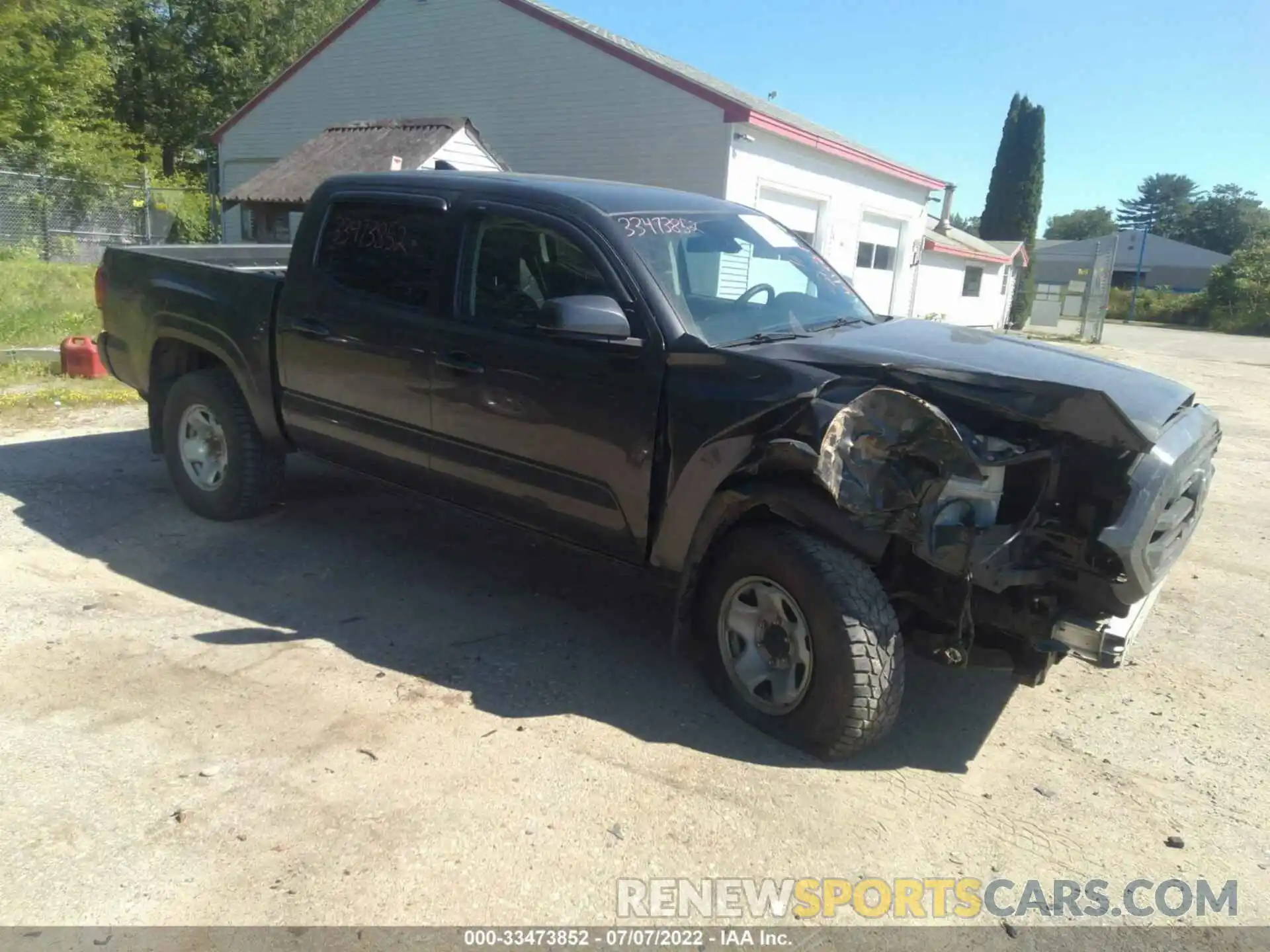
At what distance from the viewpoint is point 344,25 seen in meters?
20.1

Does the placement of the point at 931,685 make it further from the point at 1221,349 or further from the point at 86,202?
the point at 1221,349

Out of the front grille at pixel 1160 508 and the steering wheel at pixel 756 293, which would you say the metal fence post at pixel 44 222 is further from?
the front grille at pixel 1160 508

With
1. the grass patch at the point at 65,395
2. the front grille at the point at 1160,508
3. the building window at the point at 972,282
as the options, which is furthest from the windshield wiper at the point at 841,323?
the building window at the point at 972,282

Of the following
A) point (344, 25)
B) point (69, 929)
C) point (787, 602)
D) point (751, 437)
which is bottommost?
point (69, 929)

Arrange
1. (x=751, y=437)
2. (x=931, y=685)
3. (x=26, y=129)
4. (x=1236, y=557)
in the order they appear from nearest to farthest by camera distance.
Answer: (x=751, y=437), (x=931, y=685), (x=1236, y=557), (x=26, y=129)

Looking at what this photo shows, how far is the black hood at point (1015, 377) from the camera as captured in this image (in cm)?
298

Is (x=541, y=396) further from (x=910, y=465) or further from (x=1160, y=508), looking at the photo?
(x=1160, y=508)

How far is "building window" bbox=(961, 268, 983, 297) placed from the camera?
32094mm

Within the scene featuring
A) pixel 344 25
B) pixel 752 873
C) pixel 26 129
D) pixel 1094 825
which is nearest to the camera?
pixel 752 873

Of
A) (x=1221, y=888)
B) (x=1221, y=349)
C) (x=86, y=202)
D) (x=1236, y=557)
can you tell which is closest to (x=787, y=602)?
(x=1221, y=888)

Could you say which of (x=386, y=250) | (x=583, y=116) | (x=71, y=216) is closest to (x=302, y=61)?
(x=71, y=216)

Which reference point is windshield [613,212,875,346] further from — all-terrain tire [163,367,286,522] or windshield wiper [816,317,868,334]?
all-terrain tire [163,367,286,522]

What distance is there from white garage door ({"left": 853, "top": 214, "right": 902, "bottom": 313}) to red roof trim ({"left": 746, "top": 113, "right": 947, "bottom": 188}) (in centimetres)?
105

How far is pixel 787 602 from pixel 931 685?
3.61 ft
